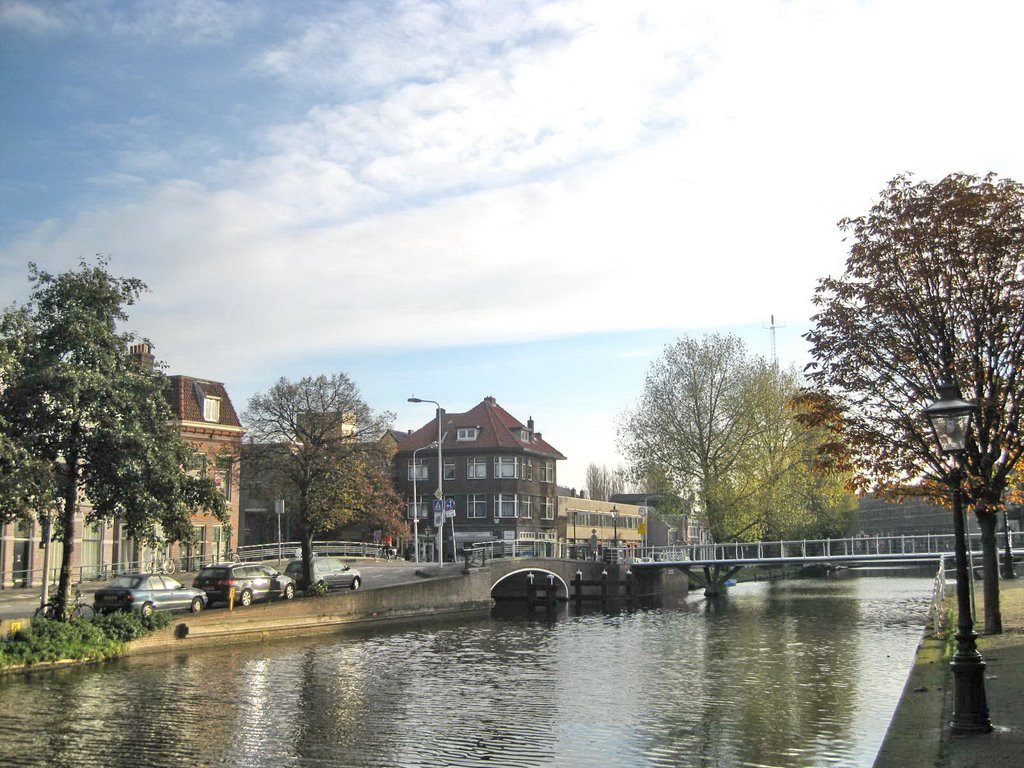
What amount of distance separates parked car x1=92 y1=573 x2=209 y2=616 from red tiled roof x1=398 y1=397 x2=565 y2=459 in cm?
4998

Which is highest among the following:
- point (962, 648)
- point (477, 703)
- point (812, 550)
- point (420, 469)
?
point (420, 469)

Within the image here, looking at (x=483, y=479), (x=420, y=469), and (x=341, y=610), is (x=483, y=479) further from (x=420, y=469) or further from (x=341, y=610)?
(x=341, y=610)

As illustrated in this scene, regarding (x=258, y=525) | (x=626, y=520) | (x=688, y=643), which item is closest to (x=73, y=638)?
(x=688, y=643)

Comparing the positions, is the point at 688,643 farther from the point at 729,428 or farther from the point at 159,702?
the point at 729,428

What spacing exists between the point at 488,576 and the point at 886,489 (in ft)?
107

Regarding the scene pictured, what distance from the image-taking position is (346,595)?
4216 cm

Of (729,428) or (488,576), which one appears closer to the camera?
(488,576)

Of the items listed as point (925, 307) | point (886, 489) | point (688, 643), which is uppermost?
point (925, 307)

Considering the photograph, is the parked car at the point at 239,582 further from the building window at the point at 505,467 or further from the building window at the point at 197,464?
the building window at the point at 505,467

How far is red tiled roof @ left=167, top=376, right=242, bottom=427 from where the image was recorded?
61375 millimetres

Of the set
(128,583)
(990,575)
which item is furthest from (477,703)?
(128,583)

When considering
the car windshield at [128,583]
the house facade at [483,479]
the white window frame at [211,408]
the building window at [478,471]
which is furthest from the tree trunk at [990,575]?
the building window at [478,471]

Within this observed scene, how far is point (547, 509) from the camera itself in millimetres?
91562

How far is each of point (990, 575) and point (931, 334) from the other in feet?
19.1
